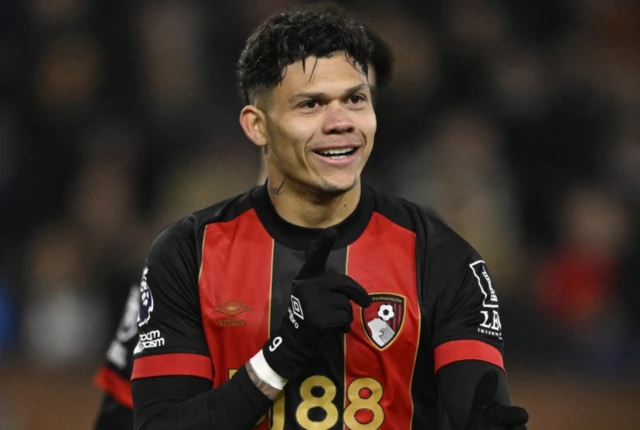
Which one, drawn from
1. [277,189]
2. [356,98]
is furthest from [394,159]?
[356,98]

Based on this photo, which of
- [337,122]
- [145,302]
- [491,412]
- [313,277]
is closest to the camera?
[491,412]

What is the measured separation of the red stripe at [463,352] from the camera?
2875mm

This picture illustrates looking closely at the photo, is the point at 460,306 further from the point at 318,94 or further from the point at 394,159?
the point at 394,159

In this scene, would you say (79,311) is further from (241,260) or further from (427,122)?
(241,260)

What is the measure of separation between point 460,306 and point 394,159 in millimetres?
4143

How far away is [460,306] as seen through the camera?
2.96m

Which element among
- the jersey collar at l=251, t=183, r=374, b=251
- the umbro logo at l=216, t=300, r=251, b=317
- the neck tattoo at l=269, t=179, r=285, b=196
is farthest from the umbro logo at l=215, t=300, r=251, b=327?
the neck tattoo at l=269, t=179, r=285, b=196

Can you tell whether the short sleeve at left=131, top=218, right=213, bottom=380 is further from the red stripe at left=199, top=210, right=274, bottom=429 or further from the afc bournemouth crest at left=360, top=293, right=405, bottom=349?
the afc bournemouth crest at left=360, top=293, right=405, bottom=349

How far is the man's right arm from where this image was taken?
2787mm

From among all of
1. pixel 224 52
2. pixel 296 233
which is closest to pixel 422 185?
pixel 224 52

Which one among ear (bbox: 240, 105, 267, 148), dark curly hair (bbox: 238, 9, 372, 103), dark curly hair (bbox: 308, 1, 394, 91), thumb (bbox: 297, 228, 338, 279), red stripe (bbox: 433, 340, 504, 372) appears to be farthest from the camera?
dark curly hair (bbox: 308, 1, 394, 91)

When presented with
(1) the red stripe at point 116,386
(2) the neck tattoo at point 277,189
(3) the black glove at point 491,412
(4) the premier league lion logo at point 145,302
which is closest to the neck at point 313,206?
(2) the neck tattoo at point 277,189

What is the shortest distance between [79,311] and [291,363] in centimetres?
434

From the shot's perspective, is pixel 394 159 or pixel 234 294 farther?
pixel 394 159
